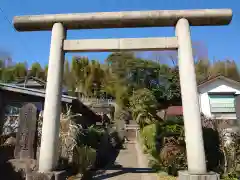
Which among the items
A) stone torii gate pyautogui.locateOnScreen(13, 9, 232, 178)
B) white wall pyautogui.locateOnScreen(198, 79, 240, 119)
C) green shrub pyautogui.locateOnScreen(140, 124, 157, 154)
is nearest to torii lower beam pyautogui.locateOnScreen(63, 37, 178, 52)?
stone torii gate pyautogui.locateOnScreen(13, 9, 232, 178)

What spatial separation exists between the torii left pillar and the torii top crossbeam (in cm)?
38

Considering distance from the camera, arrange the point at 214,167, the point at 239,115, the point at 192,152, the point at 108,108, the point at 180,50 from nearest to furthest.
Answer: the point at 192,152 < the point at 180,50 < the point at 214,167 < the point at 239,115 < the point at 108,108

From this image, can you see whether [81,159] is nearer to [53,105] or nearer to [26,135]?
[26,135]

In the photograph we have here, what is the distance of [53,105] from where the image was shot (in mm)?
6418

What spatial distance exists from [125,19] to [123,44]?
91 centimetres

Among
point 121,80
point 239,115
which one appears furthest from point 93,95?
point 239,115

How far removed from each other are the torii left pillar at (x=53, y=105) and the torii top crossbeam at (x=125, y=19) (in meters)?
0.38

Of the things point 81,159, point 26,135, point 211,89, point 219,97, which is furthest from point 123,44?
point 219,97

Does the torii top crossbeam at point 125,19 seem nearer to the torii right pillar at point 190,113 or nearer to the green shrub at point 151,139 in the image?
the torii right pillar at point 190,113

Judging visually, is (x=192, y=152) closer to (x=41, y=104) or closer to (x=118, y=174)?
(x=118, y=174)

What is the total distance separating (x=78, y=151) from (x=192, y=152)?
451 centimetres

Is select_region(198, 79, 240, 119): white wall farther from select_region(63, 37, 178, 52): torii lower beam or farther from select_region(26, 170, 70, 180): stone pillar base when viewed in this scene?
select_region(26, 170, 70, 180): stone pillar base

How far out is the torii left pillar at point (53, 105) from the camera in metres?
6.14

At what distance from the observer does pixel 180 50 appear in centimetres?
671
